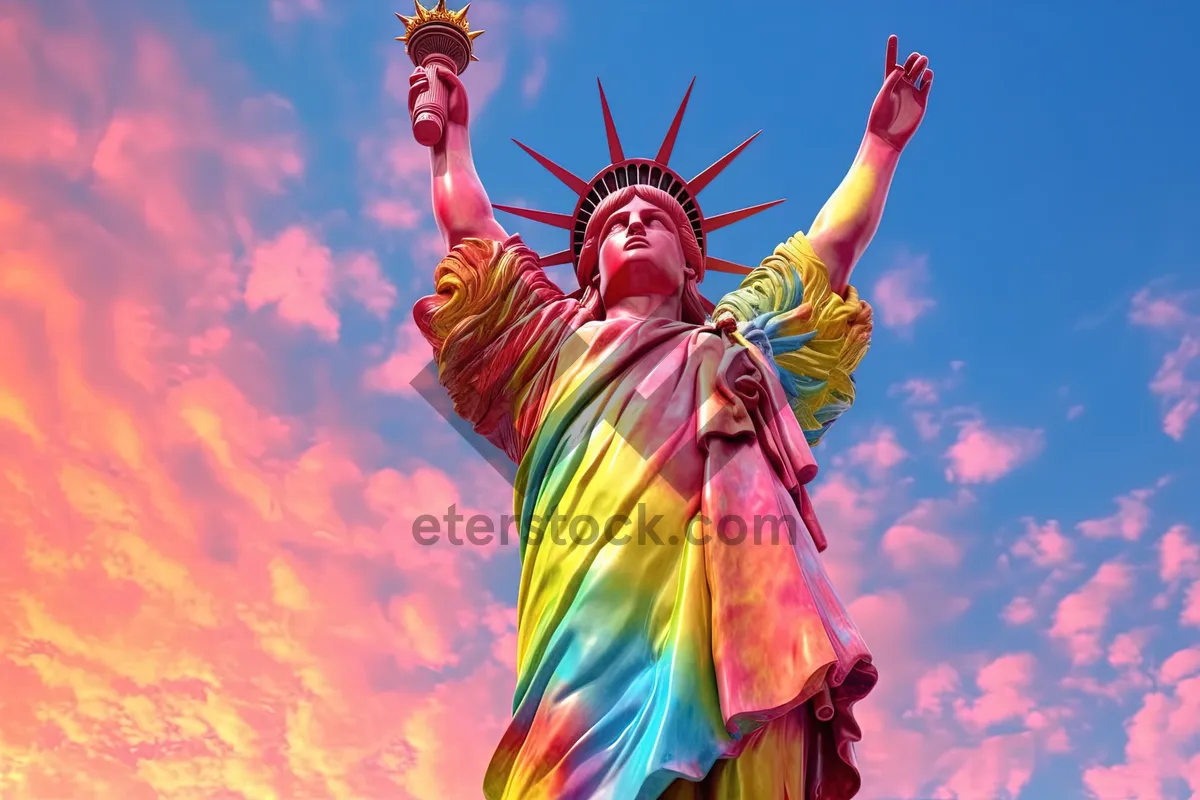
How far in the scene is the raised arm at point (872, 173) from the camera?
6.11m

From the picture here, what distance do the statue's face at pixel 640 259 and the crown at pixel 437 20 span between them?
1647 mm

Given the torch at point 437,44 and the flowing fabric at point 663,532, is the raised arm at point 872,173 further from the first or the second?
the torch at point 437,44

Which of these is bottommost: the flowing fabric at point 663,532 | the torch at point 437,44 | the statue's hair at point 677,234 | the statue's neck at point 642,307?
the flowing fabric at point 663,532

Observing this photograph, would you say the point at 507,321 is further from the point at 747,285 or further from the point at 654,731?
the point at 654,731

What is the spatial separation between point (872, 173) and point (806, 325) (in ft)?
3.49

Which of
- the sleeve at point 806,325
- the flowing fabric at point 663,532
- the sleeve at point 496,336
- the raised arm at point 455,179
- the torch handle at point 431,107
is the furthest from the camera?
the torch handle at point 431,107

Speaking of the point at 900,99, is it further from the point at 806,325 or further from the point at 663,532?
the point at 663,532

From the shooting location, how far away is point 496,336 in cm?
548

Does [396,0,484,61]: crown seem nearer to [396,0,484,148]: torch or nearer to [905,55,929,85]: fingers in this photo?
[396,0,484,148]: torch

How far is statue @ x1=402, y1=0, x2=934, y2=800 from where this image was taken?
3926 millimetres

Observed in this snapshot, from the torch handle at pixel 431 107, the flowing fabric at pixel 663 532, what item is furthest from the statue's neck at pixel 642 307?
the torch handle at pixel 431 107

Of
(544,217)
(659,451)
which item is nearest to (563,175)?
(544,217)

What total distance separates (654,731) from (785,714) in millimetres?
487

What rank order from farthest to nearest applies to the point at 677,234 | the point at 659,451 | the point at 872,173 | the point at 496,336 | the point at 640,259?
the point at 872,173 < the point at 677,234 < the point at 640,259 < the point at 496,336 < the point at 659,451
